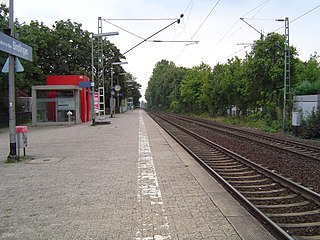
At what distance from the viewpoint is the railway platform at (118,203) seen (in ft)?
17.2

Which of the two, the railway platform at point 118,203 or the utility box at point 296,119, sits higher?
the utility box at point 296,119

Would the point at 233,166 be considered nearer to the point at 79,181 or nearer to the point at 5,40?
the point at 79,181

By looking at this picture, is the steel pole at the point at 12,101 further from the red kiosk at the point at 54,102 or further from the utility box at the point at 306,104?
the red kiosk at the point at 54,102

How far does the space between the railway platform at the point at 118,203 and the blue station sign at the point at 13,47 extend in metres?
3.31

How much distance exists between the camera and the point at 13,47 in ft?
37.5

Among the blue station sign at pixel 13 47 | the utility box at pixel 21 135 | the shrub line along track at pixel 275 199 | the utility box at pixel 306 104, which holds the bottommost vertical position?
the shrub line along track at pixel 275 199

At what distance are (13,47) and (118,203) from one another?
22.5 ft

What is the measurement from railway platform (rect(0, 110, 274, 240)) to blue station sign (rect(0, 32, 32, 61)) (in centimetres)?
331

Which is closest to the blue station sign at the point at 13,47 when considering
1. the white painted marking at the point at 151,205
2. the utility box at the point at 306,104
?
the white painted marking at the point at 151,205

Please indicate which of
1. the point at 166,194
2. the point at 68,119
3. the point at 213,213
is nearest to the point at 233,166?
the point at 166,194

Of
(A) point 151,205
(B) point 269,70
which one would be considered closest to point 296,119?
(B) point 269,70

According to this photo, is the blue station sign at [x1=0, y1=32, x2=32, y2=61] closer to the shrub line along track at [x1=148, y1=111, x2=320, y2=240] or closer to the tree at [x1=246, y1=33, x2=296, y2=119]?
the shrub line along track at [x1=148, y1=111, x2=320, y2=240]

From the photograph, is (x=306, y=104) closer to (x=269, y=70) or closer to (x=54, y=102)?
(x=269, y=70)

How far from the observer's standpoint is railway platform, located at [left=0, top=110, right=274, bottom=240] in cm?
525
